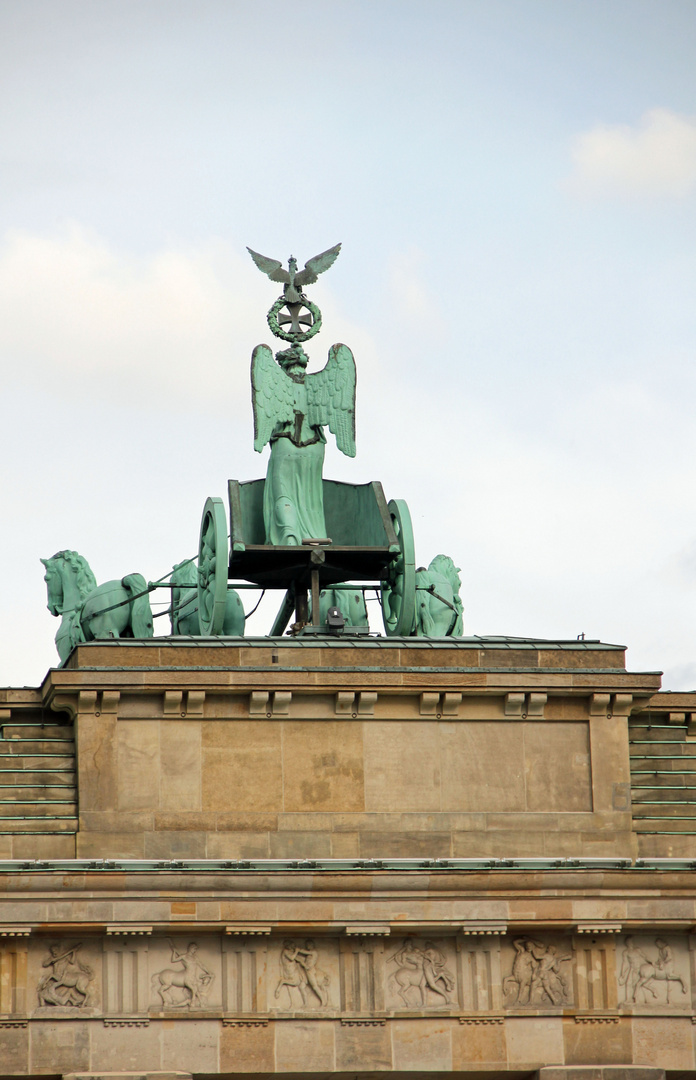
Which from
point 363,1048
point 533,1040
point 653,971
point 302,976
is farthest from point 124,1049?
point 653,971

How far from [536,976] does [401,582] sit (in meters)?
7.10

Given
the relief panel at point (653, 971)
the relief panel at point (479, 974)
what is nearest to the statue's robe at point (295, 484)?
the relief panel at point (479, 974)

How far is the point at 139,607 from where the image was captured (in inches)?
1762

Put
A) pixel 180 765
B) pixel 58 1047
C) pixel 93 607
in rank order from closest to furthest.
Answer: pixel 58 1047 → pixel 180 765 → pixel 93 607

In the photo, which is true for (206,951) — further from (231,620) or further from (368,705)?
(231,620)

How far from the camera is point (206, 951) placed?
36.7 meters

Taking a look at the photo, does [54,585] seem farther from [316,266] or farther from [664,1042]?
Result: [664,1042]

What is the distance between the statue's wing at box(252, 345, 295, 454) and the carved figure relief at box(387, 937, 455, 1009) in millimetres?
9166

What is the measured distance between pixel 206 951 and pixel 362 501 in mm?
9075

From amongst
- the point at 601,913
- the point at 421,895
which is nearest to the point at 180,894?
the point at 421,895

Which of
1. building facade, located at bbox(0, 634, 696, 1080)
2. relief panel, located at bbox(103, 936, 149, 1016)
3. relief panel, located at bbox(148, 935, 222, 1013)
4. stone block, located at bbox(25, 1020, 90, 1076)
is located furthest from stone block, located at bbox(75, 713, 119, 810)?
stone block, located at bbox(25, 1020, 90, 1076)

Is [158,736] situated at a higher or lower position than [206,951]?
higher

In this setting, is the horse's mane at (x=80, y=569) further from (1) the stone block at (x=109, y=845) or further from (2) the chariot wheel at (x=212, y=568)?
(1) the stone block at (x=109, y=845)

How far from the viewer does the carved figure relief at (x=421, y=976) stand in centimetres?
3700
